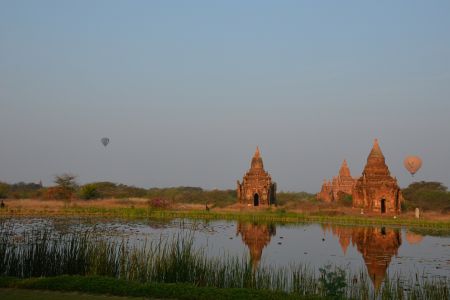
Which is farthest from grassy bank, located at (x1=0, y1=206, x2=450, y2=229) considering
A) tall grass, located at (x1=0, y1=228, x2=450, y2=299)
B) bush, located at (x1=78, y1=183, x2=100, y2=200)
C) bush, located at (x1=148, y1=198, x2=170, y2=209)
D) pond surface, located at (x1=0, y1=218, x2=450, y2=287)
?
tall grass, located at (x1=0, y1=228, x2=450, y2=299)

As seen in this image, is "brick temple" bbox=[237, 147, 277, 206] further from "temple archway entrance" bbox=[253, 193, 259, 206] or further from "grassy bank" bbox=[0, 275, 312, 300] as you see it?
"grassy bank" bbox=[0, 275, 312, 300]

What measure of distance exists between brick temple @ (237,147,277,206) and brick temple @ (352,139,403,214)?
8.11 m

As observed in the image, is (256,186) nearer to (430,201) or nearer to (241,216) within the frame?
(241,216)

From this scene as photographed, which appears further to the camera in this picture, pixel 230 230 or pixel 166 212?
pixel 166 212

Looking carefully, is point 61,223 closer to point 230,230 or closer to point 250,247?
point 230,230

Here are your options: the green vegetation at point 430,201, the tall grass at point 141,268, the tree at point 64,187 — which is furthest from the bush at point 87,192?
the tall grass at point 141,268

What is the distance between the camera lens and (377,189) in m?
42.6

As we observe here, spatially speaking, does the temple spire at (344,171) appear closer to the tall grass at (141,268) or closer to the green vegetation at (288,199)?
the green vegetation at (288,199)

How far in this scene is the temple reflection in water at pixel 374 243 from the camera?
1764cm

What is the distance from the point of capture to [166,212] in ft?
124

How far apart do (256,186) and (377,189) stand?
11.1 metres

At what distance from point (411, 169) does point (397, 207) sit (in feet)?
38.7

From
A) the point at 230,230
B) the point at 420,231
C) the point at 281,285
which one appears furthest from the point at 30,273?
the point at 420,231

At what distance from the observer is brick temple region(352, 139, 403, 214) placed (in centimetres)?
4228
